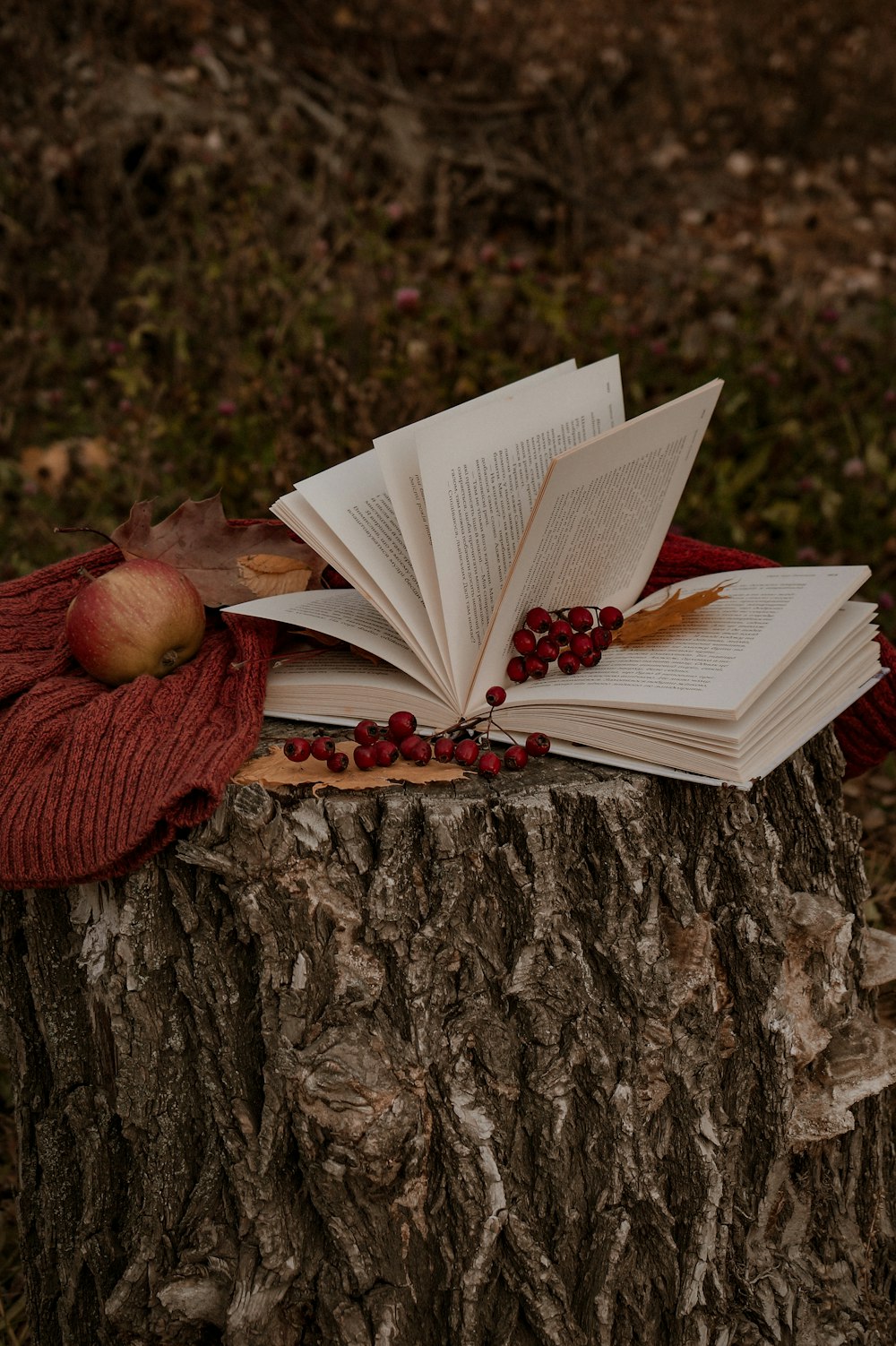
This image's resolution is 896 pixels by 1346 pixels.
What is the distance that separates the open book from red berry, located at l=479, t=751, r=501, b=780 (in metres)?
0.11

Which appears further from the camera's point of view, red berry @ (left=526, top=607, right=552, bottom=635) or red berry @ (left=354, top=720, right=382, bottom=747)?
red berry @ (left=526, top=607, right=552, bottom=635)

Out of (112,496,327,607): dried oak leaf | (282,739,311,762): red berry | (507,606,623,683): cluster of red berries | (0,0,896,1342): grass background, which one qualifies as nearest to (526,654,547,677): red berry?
(507,606,623,683): cluster of red berries

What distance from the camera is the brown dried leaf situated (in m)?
1.81

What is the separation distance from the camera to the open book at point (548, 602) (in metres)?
1.56

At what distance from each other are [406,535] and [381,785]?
1.19ft

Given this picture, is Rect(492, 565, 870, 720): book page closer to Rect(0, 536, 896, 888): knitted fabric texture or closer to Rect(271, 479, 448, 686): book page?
Rect(271, 479, 448, 686): book page

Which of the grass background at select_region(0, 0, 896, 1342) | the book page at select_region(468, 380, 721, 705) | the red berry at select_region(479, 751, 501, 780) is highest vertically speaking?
the grass background at select_region(0, 0, 896, 1342)

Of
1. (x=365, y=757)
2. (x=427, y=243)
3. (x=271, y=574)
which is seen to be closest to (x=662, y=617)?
(x=365, y=757)

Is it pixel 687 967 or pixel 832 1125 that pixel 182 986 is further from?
pixel 832 1125

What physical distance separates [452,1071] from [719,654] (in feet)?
2.28

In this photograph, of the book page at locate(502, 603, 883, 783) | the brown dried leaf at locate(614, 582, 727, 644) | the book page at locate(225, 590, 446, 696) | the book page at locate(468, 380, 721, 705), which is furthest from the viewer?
the brown dried leaf at locate(614, 582, 727, 644)

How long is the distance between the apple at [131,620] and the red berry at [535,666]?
54 centimetres

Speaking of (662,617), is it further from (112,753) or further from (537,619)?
(112,753)

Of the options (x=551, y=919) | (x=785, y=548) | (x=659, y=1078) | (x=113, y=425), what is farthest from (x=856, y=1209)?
(x=113, y=425)
